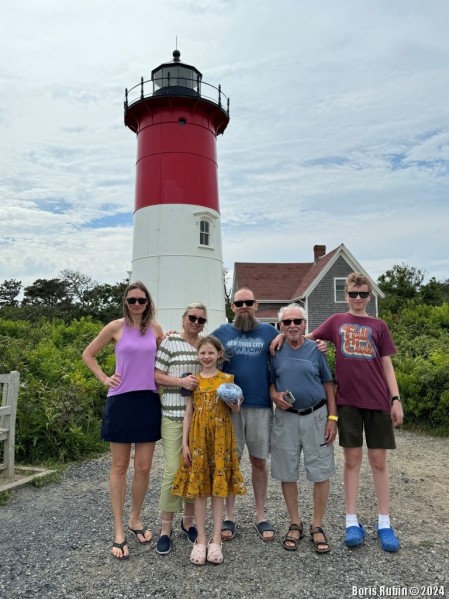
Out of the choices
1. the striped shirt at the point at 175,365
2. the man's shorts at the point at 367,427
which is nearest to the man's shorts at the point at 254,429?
the striped shirt at the point at 175,365

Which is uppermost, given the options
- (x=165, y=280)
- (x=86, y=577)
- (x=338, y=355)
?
(x=165, y=280)

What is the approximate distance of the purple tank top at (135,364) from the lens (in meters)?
3.87

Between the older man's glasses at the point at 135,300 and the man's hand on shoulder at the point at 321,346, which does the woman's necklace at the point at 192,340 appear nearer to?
the older man's glasses at the point at 135,300

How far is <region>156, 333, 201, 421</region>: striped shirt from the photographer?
153 inches

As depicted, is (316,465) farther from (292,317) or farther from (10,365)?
(10,365)

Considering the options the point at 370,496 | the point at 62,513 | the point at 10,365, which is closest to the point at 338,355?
the point at 370,496

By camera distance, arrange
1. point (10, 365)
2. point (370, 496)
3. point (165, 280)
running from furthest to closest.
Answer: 1. point (165, 280)
2. point (10, 365)
3. point (370, 496)

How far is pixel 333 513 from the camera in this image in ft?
15.1

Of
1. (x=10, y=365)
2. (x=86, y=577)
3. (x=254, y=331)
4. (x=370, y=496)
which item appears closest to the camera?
(x=86, y=577)

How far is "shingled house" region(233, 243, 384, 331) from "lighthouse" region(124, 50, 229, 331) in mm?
7717

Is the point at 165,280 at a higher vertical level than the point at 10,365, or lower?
higher

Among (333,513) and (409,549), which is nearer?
(409,549)

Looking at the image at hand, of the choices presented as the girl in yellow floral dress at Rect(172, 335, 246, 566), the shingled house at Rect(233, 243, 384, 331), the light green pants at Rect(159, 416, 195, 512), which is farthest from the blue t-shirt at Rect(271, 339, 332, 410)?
the shingled house at Rect(233, 243, 384, 331)

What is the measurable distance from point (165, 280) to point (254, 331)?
11.2 m
